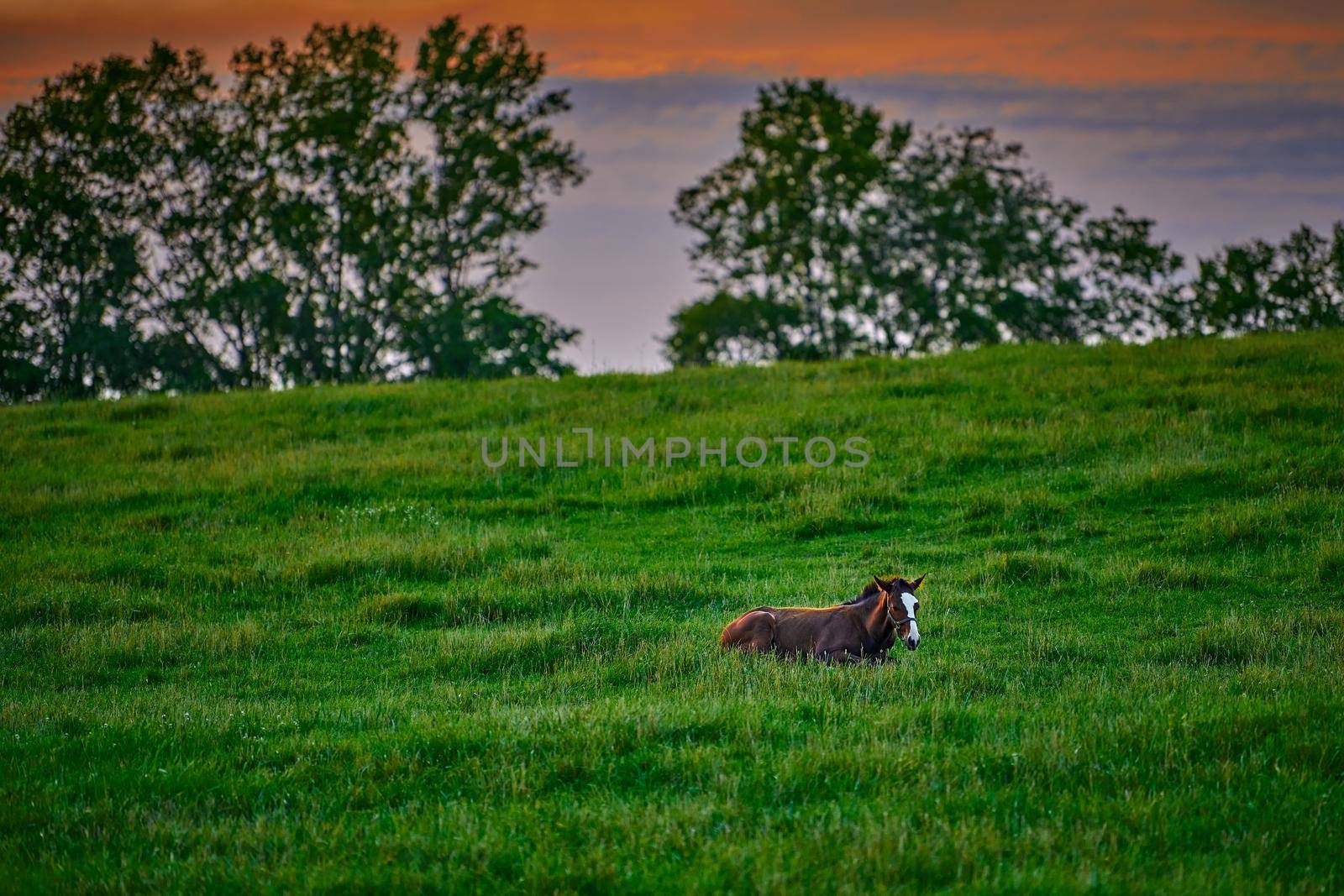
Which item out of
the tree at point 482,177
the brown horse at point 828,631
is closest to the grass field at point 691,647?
the brown horse at point 828,631

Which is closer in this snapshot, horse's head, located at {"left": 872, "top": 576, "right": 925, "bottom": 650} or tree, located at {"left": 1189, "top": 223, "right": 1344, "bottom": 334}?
horse's head, located at {"left": 872, "top": 576, "right": 925, "bottom": 650}

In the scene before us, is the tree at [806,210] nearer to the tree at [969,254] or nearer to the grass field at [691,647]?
the tree at [969,254]

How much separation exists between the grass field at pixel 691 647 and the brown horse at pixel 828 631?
0.50 metres

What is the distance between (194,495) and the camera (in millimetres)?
22484

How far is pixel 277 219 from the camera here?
153 ft

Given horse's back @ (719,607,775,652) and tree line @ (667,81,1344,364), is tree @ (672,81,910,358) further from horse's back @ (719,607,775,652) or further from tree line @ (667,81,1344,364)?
horse's back @ (719,607,775,652)

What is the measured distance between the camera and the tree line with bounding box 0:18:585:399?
45375 millimetres

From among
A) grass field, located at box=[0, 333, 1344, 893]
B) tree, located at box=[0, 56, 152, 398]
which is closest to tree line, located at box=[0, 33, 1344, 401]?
tree, located at box=[0, 56, 152, 398]

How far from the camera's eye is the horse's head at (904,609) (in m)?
11.1

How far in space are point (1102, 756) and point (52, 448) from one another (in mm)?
25698

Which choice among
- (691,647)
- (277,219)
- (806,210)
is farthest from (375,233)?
(691,647)

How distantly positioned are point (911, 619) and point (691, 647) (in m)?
2.58

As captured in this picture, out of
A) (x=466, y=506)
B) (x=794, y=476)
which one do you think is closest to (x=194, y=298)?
(x=466, y=506)

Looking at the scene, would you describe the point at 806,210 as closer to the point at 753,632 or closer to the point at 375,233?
the point at 375,233
